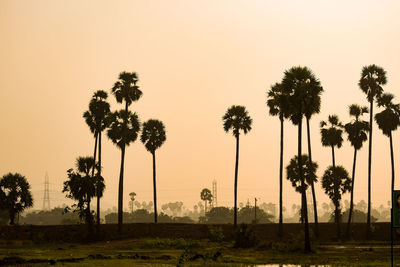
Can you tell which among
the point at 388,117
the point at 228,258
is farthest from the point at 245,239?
the point at 388,117

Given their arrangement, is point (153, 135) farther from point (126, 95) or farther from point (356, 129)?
point (356, 129)

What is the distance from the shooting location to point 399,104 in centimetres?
7819

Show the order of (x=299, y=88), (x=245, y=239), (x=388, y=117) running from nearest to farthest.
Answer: (x=299, y=88)
(x=245, y=239)
(x=388, y=117)

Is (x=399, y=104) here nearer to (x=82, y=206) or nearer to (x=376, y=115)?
(x=376, y=115)

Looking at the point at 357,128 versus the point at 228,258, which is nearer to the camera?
the point at 228,258

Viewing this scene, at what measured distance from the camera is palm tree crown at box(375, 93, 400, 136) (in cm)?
7719

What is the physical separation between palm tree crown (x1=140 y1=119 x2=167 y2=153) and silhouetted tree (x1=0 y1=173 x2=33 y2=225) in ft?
63.9

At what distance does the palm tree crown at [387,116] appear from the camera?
77.2 metres

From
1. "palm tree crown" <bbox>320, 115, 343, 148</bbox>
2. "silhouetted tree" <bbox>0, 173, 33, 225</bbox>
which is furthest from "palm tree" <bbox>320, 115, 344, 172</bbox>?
"silhouetted tree" <bbox>0, 173, 33, 225</bbox>

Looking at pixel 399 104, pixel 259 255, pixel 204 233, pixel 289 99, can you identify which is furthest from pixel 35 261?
pixel 399 104

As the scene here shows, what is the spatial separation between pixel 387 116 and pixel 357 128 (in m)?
4.23

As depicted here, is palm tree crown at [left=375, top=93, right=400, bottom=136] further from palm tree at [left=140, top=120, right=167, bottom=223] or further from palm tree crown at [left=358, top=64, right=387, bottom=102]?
palm tree at [left=140, top=120, right=167, bottom=223]

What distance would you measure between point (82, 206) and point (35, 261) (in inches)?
1292

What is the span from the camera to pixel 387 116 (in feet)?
254
